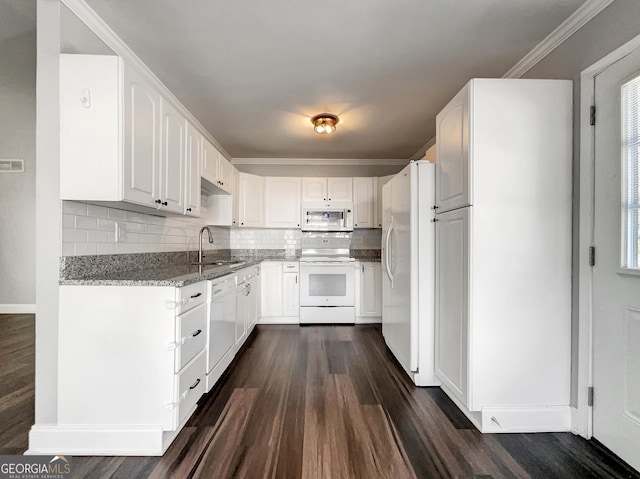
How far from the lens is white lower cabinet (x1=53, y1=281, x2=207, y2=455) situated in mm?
1457

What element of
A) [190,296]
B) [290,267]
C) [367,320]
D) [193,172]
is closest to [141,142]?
[193,172]

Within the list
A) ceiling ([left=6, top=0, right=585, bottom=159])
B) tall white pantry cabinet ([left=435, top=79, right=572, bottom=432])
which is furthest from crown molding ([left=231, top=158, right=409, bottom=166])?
tall white pantry cabinet ([left=435, top=79, right=572, bottom=432])

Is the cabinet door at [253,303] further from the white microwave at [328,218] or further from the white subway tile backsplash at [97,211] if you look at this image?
the white subway tile backsplash at [97,211]

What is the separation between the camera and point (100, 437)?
1.46 m

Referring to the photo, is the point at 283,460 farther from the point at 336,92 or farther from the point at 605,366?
the point at 336,92

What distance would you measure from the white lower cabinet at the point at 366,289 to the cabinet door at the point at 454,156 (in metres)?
2.00

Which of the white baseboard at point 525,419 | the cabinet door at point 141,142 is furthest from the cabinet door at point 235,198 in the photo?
the white baseboard at point 525,419

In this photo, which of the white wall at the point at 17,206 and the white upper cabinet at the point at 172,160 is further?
the white wall at the point at 17,206

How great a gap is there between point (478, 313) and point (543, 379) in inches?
21.7

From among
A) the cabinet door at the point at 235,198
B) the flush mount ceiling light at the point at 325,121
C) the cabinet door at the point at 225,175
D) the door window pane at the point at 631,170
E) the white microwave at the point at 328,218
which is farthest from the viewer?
the white microwave at the point at 328,218

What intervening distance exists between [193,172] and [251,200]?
5.40ft

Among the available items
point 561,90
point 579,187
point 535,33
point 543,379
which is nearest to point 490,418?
point 543,379

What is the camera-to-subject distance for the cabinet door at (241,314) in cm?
270

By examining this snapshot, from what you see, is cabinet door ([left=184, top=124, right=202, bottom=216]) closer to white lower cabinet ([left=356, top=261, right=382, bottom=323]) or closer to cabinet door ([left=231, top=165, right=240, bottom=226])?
cabinet door ([left=231, top=165, right=240, bottom=226])
